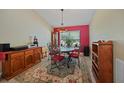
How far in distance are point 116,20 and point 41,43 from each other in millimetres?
3021

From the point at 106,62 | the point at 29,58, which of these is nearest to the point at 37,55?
the point at 29,58

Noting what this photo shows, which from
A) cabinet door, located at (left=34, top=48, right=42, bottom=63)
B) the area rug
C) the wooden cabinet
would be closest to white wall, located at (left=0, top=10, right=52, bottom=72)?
cabinet door, located at (left=34, top=48, right=42, bottom=63)

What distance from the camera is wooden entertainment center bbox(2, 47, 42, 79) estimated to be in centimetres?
290

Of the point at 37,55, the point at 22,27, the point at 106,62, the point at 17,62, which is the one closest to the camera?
the point at 106,62

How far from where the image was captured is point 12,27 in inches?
123

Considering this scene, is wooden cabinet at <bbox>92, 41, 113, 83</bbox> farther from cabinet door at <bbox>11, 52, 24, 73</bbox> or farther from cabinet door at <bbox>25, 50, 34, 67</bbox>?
cabinet door at <bbox>25, 50, 34, 67</bbox>

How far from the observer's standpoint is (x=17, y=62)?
10.6ft

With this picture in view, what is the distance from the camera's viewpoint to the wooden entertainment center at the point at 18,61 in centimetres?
290

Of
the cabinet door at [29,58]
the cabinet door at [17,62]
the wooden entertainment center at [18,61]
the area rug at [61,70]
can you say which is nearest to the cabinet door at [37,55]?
the wooden entertainment center at [18,61]

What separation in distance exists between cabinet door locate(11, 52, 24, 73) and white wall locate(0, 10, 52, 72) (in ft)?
1.15

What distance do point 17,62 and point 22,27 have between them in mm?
1096

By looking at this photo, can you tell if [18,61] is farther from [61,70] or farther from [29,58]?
[61,70]
